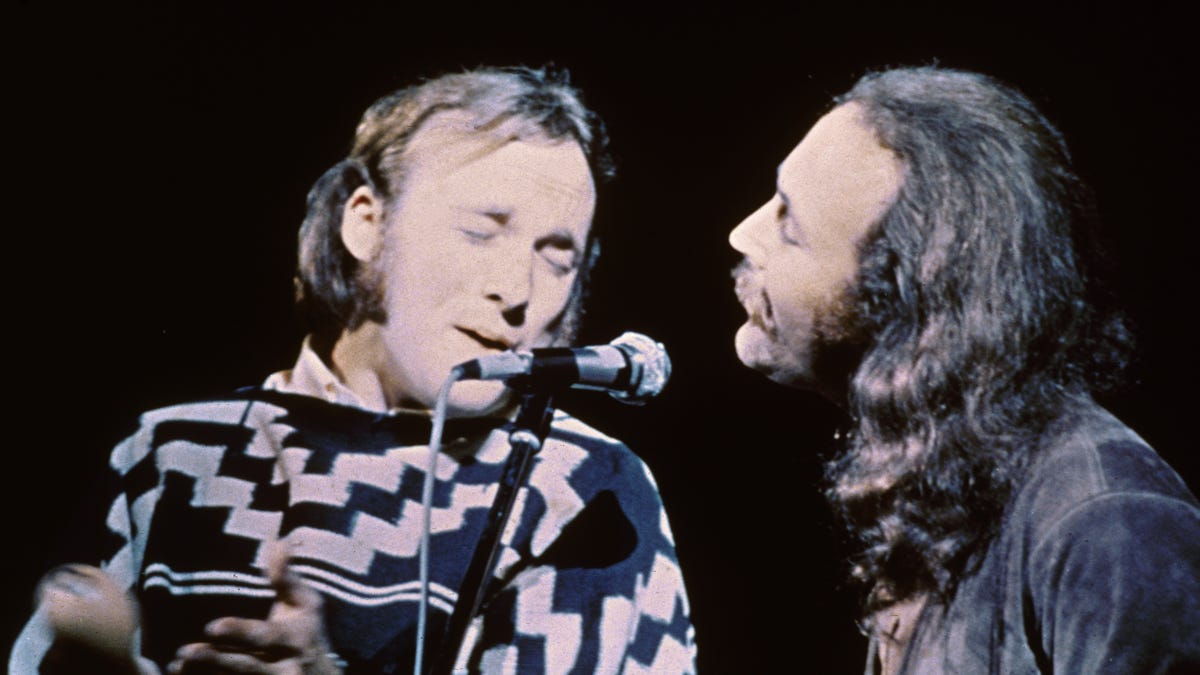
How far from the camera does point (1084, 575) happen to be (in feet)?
5.16

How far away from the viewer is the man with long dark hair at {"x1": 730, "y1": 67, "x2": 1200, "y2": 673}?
5.83ft

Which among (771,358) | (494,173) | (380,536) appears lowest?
(380,536)

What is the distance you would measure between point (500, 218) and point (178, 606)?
1.11 metres

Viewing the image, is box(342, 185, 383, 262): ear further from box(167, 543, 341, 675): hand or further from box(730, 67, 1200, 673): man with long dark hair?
box(167, 543, 341, 675): hand

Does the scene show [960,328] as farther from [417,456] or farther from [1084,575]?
[417,456]

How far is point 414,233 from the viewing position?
253 cm

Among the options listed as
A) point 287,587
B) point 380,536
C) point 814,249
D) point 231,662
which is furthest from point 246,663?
point 814,249

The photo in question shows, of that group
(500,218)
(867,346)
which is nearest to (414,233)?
(500,218)

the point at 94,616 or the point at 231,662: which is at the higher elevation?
the point at 94,616

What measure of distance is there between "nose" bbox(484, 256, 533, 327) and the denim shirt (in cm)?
114

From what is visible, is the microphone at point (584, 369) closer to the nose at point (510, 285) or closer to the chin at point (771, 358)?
the chin at point (771, 358)

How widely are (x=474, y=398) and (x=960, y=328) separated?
1.11 m

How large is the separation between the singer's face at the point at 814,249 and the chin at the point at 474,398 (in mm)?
606

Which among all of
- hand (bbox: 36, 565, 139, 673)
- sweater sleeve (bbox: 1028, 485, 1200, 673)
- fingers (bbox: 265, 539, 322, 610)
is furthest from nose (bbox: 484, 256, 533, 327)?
sweater sleeve (bbox: 1028, 485, 1200, 673)
